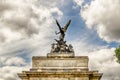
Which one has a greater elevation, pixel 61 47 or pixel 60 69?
pixel 61 47

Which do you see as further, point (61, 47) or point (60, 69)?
point (61, 47)

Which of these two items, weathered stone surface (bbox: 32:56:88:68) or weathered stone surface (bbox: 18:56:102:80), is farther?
weathered stone surface (bbox: 32:56:88:68)

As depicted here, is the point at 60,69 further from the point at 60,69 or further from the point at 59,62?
the point at 59,62

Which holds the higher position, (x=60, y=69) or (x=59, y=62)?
(x=59, y=62)

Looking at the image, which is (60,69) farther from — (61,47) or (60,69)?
(61,47)

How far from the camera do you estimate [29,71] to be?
3712 centimetres

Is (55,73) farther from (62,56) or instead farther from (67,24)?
(67,24)

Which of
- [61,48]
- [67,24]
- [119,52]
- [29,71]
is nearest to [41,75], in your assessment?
[29,71]

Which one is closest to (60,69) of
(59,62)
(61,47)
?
(59,62)

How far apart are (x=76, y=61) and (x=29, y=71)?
5.22m

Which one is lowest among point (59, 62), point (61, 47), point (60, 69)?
point (60, 69)

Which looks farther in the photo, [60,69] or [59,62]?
[59,62]

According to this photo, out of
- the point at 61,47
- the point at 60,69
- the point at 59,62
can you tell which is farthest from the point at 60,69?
the point at 61,47

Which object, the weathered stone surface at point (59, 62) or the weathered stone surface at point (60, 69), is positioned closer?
the weathered stone surface at point (60, 69)
